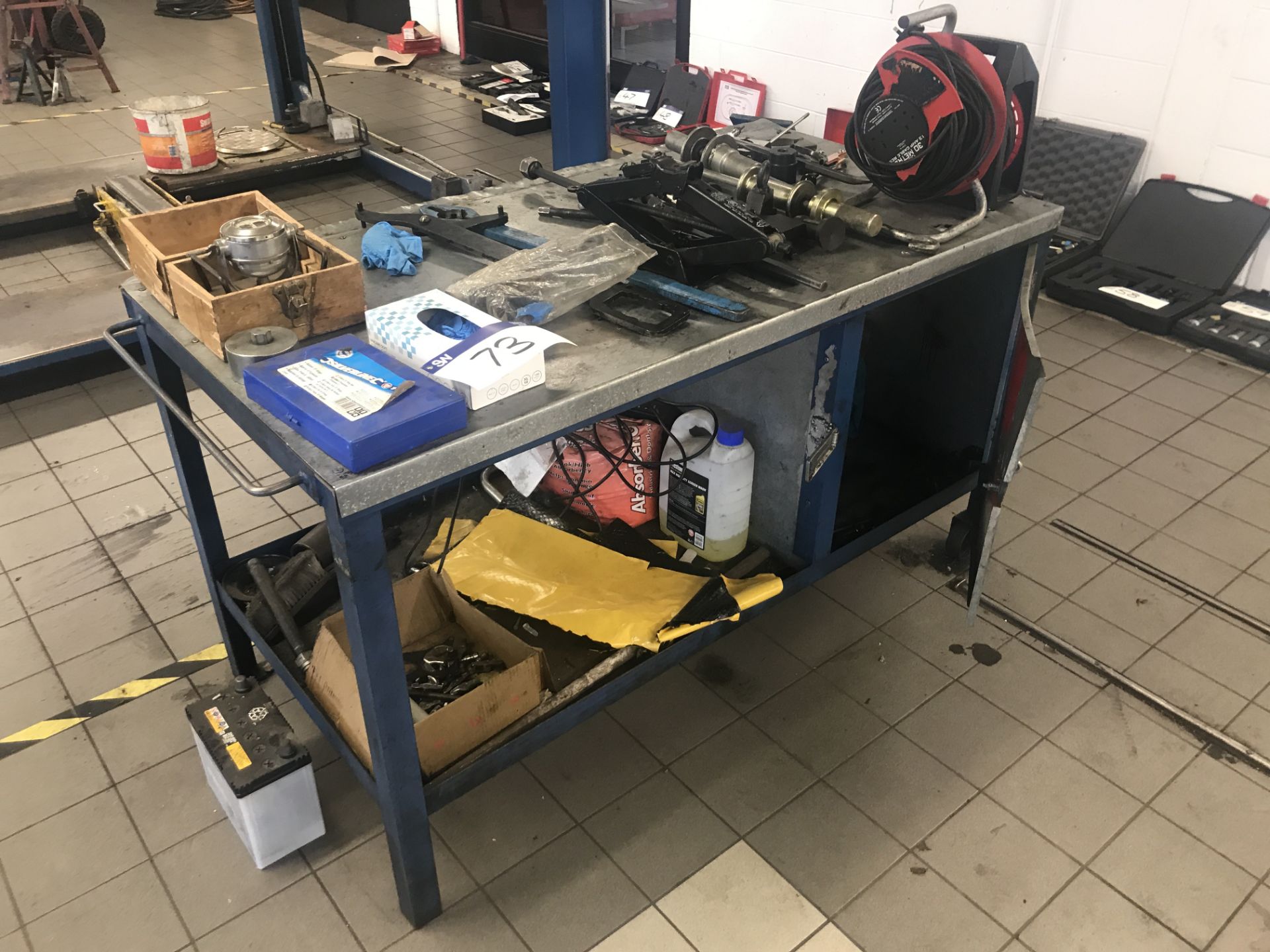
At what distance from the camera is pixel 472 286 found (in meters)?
1.43

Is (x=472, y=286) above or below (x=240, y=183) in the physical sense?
above

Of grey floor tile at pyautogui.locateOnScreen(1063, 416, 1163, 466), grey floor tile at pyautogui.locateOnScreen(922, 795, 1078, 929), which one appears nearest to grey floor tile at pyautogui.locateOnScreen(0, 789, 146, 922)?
grey floor tile at pyautogui.locateOnScreen(922, 795, 1078, 929)

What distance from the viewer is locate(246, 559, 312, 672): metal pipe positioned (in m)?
1.65

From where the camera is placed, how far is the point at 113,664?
2.00 meters

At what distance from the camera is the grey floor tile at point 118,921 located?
1.50 metres

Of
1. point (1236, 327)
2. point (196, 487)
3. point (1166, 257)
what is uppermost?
→ point (196, 487)

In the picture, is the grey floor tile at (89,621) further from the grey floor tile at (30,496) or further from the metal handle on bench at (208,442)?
the metal handle on bench at (208,442)

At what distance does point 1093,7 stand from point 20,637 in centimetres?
377

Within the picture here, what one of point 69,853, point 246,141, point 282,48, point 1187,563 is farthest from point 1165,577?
point 282,48

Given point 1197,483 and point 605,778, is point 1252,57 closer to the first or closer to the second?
point 1197,483

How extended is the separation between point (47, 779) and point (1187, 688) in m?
2.14

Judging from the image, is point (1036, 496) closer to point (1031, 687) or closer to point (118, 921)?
point (1031, 687)

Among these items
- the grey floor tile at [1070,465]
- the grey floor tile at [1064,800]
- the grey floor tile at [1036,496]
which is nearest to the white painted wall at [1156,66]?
the grey floor tile at [1070,465]

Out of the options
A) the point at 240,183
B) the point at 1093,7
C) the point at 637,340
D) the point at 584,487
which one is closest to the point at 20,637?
the point at 584,487
